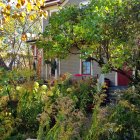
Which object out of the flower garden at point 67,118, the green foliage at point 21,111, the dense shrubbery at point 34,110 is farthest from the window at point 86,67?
the flower garden at point 67,118

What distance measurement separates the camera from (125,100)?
20.3 ft

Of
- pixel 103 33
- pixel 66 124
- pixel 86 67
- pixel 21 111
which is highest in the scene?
pixel 103 33

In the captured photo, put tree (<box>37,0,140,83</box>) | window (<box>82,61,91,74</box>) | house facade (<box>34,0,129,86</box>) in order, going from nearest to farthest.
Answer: tree (<box>37,0,140,83</box>), house facade (<box>34,0,129,86</box>), window (<box>82,61,91,74</box>)

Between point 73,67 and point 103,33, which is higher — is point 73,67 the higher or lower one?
the lower one

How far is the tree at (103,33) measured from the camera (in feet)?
28.5

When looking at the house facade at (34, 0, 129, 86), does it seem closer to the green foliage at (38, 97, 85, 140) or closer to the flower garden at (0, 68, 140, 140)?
the flower garden at (0, 68, 140, 140)

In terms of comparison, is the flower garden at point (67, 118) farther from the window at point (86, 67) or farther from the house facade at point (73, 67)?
the window at point (86, 67)

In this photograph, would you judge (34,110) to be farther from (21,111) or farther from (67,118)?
(67,118)

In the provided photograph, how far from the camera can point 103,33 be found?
9547 millimetres

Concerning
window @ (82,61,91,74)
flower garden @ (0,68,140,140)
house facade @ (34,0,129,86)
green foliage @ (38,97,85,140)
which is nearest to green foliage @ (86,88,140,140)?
flower garden @ (0,68,140,140)

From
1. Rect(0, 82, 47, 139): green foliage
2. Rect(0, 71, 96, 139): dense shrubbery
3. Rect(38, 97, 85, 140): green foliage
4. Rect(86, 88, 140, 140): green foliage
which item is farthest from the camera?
Rect(0, 82, 47, 139): green foliage

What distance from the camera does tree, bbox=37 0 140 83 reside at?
867 cm

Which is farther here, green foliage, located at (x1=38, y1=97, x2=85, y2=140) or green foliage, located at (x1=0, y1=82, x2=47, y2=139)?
green foliage, located at (x1=0, y1=82, x2=47, y2=139)


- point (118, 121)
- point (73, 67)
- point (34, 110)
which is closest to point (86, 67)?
point (73, 67)
